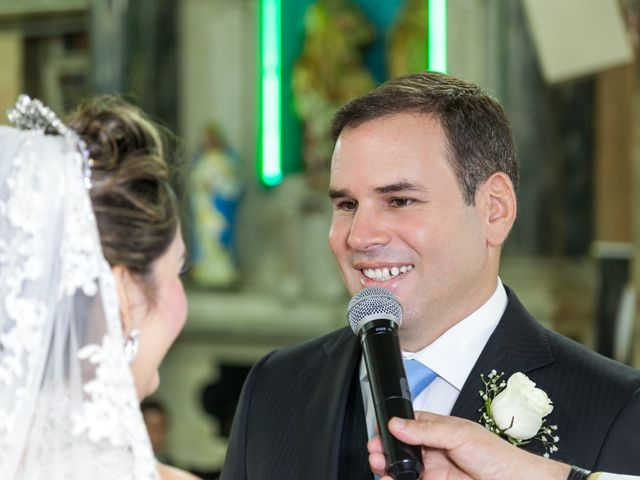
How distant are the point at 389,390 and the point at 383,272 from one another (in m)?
0.68

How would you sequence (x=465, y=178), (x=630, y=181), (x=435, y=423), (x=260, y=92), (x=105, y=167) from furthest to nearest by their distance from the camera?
(x=260, y=92) < (x=630, y=181) < (x=465, y=178) < (x=105, y=167) < (x=435, y=423)

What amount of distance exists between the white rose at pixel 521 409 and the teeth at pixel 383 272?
43cm

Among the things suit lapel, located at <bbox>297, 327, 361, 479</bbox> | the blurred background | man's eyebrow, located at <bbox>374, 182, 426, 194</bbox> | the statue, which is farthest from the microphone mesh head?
the statue

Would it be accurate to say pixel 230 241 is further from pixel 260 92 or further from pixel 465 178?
pixel 465 178

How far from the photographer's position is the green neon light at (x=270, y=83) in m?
10.6

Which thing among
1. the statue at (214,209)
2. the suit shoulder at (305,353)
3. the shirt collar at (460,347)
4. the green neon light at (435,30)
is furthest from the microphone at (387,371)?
the statue at (214,209)

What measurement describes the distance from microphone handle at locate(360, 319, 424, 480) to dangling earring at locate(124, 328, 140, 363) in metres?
0.52

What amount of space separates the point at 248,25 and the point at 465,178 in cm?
857

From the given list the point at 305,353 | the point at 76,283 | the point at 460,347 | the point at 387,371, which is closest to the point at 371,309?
the point at 387,371

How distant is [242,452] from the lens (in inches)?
112

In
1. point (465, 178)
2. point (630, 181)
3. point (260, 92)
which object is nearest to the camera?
point (465, 178)

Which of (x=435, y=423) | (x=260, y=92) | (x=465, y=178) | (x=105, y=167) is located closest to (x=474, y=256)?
(x=465, y=178)

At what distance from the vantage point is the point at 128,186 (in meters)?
2.28

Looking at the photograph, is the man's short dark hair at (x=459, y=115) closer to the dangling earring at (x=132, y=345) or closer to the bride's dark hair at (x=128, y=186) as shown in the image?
the bride's dark hair at (x=128, y=186)
